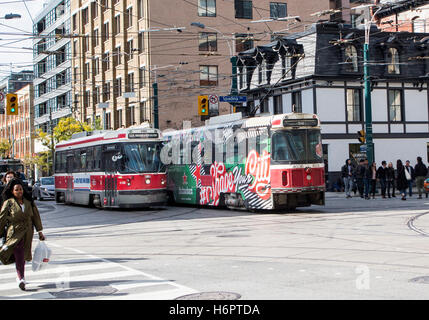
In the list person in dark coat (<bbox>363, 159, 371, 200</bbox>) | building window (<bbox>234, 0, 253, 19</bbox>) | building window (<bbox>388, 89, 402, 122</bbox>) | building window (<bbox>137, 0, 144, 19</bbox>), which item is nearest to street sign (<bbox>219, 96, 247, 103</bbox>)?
person in dark coat (<bbox>363, 159, 371, 200</bbox>)

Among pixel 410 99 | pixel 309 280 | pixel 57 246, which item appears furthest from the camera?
pixel 410 99

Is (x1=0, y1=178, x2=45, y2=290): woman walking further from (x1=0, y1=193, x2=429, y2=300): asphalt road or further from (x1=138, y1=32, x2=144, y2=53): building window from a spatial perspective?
(x1=138, y1=32, x2=144, y2=53): building window

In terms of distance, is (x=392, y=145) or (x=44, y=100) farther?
(x=44, y=100)

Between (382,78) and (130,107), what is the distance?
22.2 m

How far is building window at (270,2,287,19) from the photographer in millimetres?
57000

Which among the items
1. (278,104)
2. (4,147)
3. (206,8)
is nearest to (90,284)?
(278,104)

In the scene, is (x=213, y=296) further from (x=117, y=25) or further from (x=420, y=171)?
(x=117, y=25)

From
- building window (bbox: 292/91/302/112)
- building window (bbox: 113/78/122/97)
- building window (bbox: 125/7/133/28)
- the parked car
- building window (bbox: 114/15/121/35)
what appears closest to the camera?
building window (bbox: 292/91/302/112)

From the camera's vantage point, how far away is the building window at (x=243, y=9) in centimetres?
5512

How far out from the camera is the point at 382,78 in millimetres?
40781

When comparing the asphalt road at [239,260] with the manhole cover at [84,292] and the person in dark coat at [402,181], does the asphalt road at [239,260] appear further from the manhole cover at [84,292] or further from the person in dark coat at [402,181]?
the person in dark coat at [402,181]

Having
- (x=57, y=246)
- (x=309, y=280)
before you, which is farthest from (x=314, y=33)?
(x=309, y=280)

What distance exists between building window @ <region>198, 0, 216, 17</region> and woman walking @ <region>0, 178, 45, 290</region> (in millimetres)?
45390
